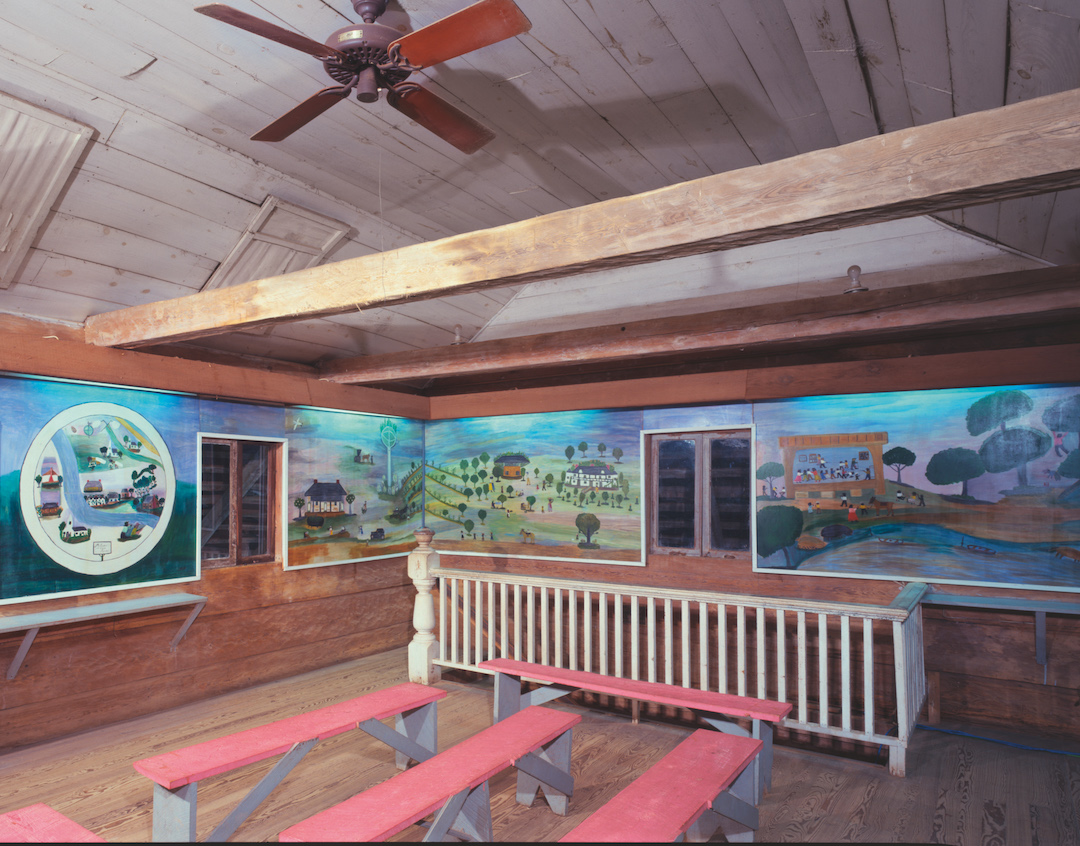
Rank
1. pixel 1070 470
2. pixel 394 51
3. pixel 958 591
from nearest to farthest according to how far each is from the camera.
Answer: pixel 394 51, pixel 1070 470, pixel 958 591

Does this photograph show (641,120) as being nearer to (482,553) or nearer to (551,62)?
(551,62)

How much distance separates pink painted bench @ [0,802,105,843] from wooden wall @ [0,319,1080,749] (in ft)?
7.52

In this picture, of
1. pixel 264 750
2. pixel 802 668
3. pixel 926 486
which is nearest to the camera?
pixel 264 750

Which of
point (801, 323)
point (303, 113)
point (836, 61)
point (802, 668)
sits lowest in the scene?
point (802, 668)

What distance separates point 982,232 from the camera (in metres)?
4.47

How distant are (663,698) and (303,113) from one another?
10.8ft

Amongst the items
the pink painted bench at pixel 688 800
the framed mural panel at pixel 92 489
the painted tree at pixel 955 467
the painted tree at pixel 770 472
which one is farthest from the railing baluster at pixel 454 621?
the painted tree at pixel 955 467

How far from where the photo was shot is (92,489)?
4.64m

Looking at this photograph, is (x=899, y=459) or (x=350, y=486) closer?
(x=899, y=459)

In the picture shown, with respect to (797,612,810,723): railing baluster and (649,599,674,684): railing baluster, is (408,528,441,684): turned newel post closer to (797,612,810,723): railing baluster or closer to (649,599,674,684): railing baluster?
(649,599,674,684): railing baluster

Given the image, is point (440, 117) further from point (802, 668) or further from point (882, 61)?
point (802, 668)

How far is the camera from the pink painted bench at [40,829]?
2.26 m

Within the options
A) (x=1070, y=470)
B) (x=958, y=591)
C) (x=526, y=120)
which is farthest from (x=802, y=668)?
(x=526, y=120)

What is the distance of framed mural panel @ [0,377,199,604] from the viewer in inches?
169
